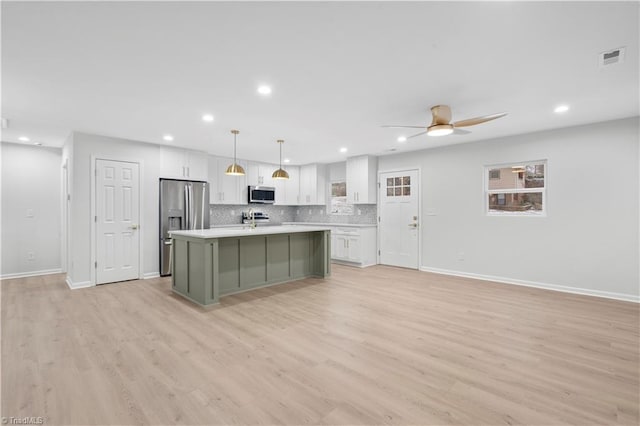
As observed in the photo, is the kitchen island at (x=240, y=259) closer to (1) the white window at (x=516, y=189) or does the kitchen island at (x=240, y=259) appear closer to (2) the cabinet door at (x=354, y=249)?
(2) the cabinet door at (x=354, y=249)

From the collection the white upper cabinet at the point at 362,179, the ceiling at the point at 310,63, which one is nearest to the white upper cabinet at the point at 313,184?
the white upper cabinet at the point at 362,179

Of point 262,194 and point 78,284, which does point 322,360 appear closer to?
point 78,284

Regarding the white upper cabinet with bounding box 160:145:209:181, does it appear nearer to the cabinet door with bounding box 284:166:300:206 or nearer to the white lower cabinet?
the cabinet door with bounding box 284:166:300:206

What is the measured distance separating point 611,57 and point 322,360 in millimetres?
3543

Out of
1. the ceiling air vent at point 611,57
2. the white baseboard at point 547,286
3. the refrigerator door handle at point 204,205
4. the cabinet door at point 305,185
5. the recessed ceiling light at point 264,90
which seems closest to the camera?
the ceiling air vent at point 611,57

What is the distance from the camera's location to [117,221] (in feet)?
16.9

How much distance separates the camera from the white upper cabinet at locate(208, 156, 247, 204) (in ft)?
22.4

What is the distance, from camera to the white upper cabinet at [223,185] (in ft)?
22.4

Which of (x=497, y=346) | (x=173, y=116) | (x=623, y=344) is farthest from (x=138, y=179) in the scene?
(x=623, y=344)

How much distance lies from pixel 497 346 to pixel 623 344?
1218mm

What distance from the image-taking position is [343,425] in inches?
67.8

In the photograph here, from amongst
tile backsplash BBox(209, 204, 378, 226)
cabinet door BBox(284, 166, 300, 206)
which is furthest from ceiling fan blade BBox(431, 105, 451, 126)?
cabinet door BBox(284, 166, 300, 206)

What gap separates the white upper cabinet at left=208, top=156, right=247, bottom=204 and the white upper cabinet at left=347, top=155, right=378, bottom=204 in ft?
8.83

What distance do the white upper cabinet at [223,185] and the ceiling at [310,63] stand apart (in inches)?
97.9
